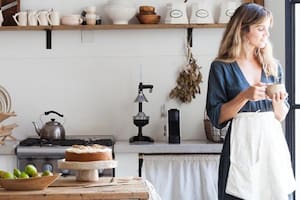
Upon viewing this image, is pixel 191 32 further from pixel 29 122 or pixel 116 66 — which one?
pixel 29 122

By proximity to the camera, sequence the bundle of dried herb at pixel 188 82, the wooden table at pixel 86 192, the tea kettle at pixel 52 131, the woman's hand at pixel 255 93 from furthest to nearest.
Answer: the bundle of dried herb at pixel 188 82, the tea kettle at pixel 52 131, the woman's hand at pixel 255 93, the wooden table at pixel 86 192

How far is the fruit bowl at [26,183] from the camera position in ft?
→ 7.67

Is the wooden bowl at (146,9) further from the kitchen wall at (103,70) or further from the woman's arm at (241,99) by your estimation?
the woman's arm at (241,99)

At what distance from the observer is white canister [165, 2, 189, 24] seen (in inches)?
177

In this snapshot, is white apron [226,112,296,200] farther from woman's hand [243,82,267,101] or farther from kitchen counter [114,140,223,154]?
kitchen counter [114,140,223,154]

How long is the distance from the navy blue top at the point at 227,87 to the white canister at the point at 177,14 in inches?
75.4

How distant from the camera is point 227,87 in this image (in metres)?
2.63

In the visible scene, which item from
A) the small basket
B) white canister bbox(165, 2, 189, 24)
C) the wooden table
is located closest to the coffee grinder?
the small basket

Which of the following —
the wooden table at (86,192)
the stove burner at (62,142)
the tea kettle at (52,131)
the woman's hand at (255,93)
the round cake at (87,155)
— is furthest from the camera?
the tea kettle at (52,131)

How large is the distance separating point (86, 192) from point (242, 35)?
1011 mm

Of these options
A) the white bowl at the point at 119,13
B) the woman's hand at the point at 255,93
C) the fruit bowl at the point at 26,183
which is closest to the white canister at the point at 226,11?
the white bowl at the point at 119,13

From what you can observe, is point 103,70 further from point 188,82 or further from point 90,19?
point 188,82

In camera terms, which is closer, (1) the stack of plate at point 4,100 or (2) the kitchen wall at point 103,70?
(1) the stack of plate at point 4,100

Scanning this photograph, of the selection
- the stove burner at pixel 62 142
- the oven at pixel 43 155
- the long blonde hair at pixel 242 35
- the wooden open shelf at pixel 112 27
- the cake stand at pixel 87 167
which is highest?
the wooden open shelf at pixel 112 27
